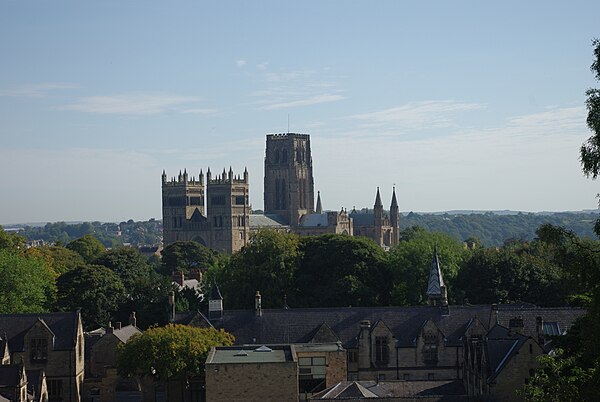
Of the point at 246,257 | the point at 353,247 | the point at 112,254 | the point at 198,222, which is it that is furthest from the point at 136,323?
the point at 198,222

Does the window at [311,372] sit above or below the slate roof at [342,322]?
below

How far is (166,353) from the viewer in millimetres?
57625

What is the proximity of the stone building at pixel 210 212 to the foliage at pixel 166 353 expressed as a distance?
128295 millimetres

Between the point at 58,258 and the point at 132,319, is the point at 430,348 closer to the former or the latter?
the point at 132,319

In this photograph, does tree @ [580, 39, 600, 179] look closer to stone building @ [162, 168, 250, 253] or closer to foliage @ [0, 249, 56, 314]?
foliage @ [0, 249, 56, 314]

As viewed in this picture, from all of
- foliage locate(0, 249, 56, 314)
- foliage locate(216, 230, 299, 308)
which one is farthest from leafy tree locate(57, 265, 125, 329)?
foliage locate(216, 230, 299, 308)

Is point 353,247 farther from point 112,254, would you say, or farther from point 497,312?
point 112,254

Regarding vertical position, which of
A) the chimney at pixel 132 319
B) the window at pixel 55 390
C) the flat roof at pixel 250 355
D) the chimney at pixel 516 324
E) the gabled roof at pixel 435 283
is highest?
the gabled roof at pixel 435 283

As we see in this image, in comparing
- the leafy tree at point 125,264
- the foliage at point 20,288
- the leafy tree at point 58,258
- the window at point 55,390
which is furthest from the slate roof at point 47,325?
the leafy tree at point 58,258

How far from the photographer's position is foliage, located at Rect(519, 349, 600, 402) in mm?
26828

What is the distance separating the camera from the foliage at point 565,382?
26828 mm

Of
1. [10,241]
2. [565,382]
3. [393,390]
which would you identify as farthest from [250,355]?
[10,241]

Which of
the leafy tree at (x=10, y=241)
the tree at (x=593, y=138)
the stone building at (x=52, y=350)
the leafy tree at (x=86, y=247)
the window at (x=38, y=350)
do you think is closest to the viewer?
the tree at (x=593, y=138)

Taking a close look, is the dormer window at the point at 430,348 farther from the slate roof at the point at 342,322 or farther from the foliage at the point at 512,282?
the foliage at the point at 512,282
